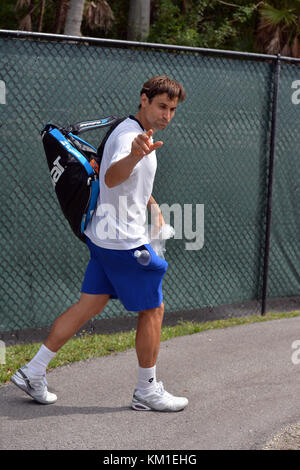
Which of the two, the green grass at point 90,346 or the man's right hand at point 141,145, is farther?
the green grass at point 90,346

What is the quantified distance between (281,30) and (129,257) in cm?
1834

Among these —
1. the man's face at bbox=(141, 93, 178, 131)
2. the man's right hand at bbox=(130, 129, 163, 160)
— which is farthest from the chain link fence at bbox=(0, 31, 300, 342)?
the man's right hand at bbox=(130, 129, 163, 160)

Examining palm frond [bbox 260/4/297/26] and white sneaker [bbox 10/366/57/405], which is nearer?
white sneaker [bbox 10/366/57/405]

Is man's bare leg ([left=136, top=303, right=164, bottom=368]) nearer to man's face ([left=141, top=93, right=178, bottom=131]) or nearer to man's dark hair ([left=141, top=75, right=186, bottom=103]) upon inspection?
man's face ([left=141, top=93, right=178, bottom=131])

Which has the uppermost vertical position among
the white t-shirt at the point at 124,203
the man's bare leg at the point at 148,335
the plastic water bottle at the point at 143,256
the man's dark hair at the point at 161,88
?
the man's dark hair at the point at 161,88

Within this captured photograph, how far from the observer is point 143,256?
3898 millimetres

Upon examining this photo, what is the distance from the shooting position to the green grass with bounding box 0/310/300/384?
16.5 feet

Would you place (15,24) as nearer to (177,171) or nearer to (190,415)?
(177,171)

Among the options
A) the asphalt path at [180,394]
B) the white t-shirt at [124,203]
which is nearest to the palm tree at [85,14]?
the asphalt path at [180,394]

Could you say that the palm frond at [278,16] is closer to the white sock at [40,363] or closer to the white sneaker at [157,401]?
the white sneaker at [157,401]

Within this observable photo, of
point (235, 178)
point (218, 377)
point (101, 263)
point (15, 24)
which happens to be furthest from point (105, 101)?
point (15, 24)

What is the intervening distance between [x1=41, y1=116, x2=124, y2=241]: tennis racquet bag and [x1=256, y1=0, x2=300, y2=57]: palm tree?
17316mm

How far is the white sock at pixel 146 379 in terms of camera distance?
412cm

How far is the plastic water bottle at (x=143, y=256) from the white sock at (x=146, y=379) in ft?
2.16
